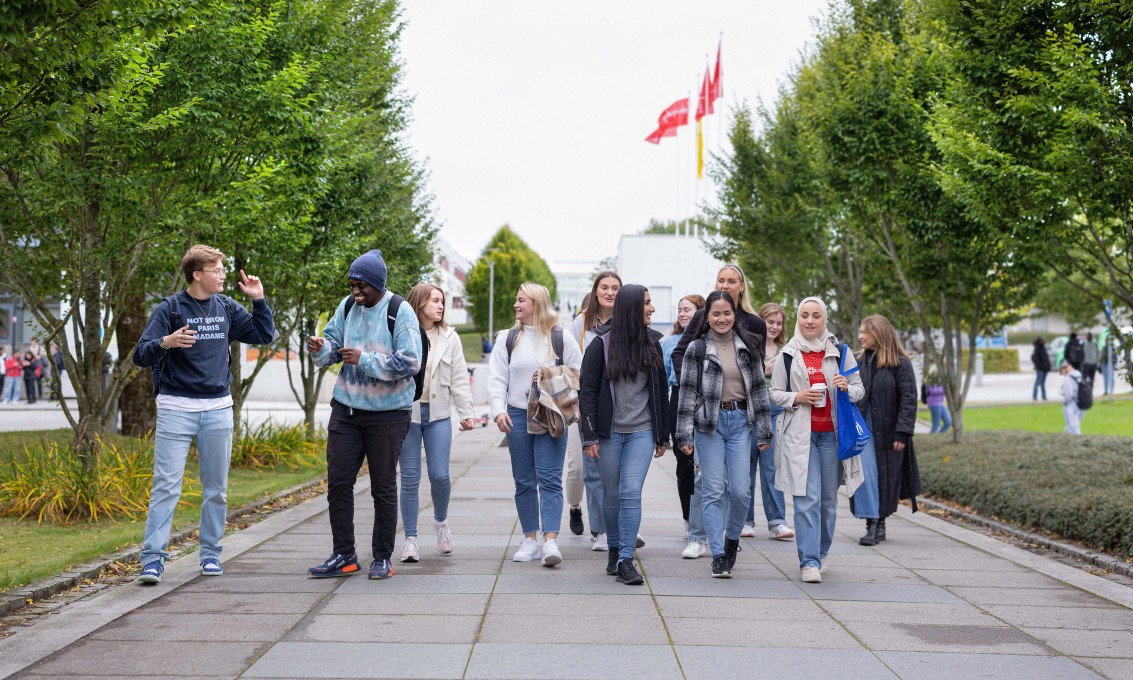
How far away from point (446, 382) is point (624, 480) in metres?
1.55

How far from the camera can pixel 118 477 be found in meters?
9.59

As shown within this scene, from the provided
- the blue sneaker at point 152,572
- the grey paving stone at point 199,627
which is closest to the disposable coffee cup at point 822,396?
the grey paving stone at point 199,627

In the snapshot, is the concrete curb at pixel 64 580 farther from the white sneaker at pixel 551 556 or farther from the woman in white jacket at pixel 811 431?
the woman in white jacket at pixel 811 431

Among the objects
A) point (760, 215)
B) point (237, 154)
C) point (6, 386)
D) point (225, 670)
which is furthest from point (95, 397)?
point (6, 386)

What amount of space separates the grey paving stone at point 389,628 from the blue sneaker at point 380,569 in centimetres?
103

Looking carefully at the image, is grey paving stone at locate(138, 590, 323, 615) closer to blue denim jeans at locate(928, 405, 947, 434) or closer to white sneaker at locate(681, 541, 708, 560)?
white sneaker at locate(681, 541, 708, 560)

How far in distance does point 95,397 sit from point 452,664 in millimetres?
6615

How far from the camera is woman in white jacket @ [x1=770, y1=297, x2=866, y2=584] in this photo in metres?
6.92

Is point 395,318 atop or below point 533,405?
atop

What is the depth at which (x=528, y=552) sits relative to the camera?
7477 millimetres

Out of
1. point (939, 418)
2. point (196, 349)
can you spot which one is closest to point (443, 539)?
point (196, 349)

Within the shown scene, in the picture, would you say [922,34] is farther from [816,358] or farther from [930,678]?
[930,678]

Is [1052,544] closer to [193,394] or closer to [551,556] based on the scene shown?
[551,556]

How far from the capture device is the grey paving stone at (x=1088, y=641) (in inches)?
204
